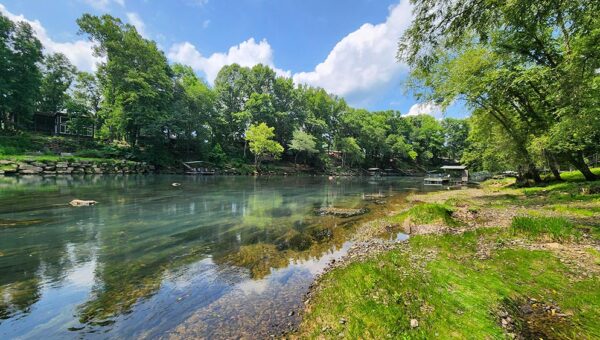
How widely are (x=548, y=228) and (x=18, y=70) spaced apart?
6052cm

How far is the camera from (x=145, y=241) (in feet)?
29.6

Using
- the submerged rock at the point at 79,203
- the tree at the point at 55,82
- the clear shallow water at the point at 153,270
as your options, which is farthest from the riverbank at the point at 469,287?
the tree at the point at 55,82

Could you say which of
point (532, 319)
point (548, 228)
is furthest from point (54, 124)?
point (548, 228)

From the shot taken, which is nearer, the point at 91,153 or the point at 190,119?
the point at 91,153

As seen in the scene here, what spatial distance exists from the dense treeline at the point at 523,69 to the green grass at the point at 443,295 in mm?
6620

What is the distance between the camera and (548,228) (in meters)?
7.73

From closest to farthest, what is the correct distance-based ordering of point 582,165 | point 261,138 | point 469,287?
point 469,287, point 582,165, point 261,138

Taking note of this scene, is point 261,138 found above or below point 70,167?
above

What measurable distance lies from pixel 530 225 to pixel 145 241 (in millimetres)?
12435

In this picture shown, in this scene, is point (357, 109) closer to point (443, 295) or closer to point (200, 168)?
point (200, 168)

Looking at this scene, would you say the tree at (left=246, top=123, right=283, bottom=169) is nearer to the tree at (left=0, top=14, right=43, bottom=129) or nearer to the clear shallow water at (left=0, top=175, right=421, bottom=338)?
the tree at (left=0, top=14, right=43, bottom=129)

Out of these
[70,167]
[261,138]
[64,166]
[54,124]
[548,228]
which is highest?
[54,124]

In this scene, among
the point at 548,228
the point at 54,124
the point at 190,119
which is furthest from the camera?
the point at 54,124

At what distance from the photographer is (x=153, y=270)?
677 cm
